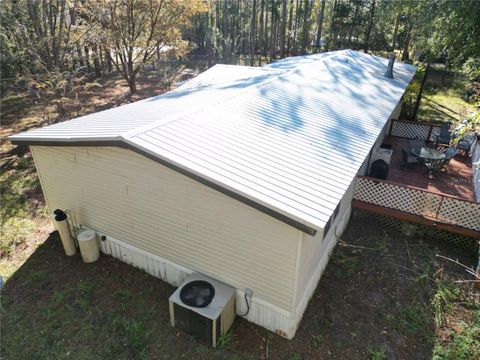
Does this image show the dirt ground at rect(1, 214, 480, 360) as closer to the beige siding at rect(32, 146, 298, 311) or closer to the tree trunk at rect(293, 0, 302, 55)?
the beige siding at rect(32, 146, 298, 311)

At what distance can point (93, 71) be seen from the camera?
31859mm

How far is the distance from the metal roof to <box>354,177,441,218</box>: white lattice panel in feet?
5.56

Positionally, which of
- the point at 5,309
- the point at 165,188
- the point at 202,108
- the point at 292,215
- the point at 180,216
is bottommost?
the point at 5,309

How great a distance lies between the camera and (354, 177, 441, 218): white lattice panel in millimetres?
9039

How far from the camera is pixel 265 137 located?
712 cm

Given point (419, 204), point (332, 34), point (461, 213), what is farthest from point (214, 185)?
point (332, 34)

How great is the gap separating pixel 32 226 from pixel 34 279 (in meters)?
2.68

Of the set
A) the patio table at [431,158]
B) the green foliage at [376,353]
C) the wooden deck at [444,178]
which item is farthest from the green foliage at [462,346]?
the patio table at [431,158]

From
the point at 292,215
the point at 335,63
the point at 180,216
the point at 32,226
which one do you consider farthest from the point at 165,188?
the point at 335,63

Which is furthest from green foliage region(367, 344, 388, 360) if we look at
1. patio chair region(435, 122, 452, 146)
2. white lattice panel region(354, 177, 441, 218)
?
patio chair region(435, 122, 452, 146)

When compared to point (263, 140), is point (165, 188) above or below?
below

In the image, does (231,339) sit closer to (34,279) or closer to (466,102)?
(34,279)

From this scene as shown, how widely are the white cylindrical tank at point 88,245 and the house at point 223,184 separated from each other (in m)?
0.23

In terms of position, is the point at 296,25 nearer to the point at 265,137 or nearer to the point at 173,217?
the point at 265,137
